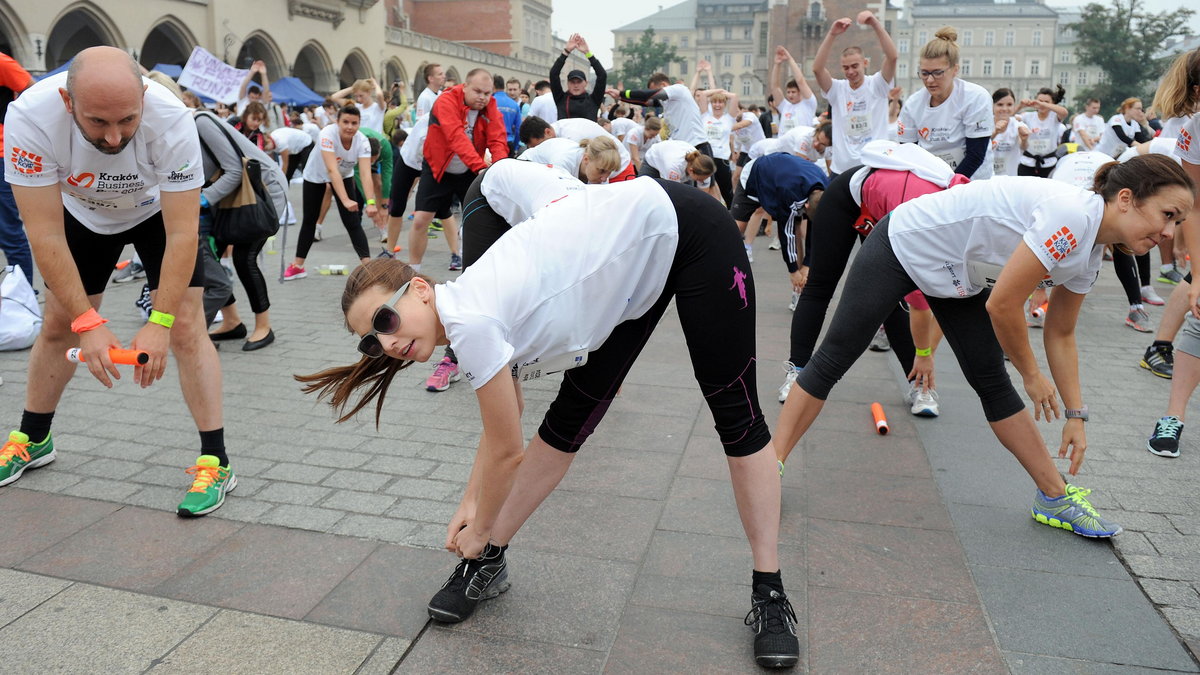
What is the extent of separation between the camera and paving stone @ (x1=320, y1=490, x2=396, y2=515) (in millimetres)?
3604

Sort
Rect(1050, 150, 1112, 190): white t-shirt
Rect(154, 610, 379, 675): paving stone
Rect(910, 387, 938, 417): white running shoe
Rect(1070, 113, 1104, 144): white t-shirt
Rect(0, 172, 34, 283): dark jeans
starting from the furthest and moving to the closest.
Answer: Rect(1070, 113, 1104, 144): white t-shirt < Rect(1050, 150, 1112, 190): white t-shirt < Rect(0, 172, 34, 283): dark jeans < Rect(910, 387, 938, 417): white running shoe < Rect(154, 610, 379, 675): paving stone

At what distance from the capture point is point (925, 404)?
4.89 meters

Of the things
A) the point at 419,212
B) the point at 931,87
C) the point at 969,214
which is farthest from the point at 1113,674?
the point at 419,212

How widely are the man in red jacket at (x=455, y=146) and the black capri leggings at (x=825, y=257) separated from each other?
3789 mm

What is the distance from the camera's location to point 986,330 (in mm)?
3422

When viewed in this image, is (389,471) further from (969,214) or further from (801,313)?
(969,214)

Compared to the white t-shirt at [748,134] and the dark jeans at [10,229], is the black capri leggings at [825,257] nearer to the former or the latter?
the dark jeans at [10,229]

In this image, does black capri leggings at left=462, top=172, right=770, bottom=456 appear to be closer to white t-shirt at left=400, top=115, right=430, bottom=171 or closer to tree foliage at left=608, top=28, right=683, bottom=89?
white t-shirt at left=400, top=115, right=430, bottom=171

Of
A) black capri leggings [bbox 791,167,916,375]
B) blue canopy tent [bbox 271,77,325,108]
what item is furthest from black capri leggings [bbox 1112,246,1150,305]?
blue canopy tent [bbox 271,77,325,108]

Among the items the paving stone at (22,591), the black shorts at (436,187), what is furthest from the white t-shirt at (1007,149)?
the paving stone at (22,591)

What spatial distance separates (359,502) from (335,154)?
5744 mm

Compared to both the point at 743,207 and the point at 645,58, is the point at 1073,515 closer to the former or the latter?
the point at 743,207

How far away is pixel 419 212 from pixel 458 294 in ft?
20.7

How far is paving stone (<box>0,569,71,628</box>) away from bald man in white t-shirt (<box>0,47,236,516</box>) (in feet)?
1.86
